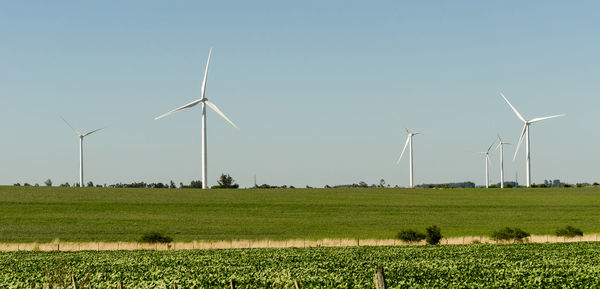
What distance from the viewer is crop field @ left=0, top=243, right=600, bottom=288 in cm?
2531

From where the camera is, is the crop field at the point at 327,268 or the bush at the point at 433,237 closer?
the crop field at the point at 327,268

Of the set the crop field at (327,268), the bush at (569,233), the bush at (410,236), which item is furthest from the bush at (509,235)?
the crop field at (327,268)

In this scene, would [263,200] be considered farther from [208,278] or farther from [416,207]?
[208,278]

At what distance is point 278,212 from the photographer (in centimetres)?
8481

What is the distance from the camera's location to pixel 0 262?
37031mm

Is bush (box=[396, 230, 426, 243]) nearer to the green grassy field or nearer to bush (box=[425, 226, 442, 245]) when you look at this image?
bush (box=[425, 226, 442, 245])

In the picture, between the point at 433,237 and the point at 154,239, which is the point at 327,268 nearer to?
the point at 433,237

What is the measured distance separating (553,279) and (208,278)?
1333 cm

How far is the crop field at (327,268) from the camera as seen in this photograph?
25312 millimetres

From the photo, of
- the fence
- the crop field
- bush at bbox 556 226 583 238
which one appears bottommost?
bush at bbox 556 226 583 238

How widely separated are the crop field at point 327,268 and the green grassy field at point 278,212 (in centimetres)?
2077

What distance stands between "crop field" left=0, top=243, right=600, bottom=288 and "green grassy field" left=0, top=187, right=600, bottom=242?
20767mm

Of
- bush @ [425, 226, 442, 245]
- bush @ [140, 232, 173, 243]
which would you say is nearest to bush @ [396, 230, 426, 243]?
bush @ [425, 226, 442, 245]

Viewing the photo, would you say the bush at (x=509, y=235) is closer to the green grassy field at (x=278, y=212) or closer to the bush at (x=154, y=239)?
the green grassy field at (x=278, y=212)
